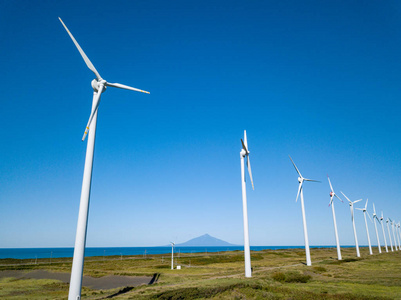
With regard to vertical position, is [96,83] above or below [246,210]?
above

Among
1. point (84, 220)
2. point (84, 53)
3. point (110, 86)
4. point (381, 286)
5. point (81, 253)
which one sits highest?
point (84, 53)

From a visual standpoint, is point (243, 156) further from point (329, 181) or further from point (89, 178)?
point (329, 181)

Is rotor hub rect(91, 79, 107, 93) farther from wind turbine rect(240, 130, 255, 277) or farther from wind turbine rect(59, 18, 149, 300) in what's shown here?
wind turbine rect(240, 130, 255, 277)

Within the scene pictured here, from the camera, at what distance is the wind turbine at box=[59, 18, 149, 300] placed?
19.9 metres

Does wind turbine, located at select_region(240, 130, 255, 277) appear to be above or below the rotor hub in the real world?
below

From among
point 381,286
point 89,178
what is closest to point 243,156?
point 381,286

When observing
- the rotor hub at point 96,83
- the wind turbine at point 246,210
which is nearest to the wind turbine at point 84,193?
the rotor hub at point 96,83

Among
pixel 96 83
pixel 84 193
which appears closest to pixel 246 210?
pixel 84 193

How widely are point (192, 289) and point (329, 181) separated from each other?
67090 mm

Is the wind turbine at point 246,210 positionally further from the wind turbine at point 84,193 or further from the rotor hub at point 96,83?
the rotor hub at point 96,83

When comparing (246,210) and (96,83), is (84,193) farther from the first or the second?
(246,210)

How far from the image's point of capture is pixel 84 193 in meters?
21.5

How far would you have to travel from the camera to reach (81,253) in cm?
2033

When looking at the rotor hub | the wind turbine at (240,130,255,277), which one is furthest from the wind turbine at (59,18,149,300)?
the wind turbine at (240,130,255,277)
